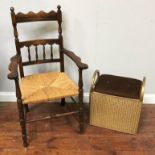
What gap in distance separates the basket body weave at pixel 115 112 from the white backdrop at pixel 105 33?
1.48 ft

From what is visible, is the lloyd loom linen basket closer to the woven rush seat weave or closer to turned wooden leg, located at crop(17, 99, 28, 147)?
the woven rush seat weave

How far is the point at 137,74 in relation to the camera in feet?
7.82

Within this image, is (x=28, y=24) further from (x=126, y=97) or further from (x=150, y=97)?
(x=150, y=97)

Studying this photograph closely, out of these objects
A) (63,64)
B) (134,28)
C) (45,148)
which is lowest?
(45,148)

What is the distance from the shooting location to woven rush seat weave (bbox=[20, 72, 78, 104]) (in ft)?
5.95

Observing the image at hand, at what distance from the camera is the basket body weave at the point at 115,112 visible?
1959mm

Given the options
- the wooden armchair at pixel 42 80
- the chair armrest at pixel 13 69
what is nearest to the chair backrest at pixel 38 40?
the wooden armchair at pixel 42 80

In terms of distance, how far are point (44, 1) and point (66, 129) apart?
1141 mm

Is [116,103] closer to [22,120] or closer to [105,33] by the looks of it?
[105,33]

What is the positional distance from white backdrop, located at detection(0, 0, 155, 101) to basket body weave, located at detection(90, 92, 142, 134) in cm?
45

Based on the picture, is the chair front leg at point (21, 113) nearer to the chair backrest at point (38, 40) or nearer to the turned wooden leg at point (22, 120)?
the turned wooden leg at point (22, 120)

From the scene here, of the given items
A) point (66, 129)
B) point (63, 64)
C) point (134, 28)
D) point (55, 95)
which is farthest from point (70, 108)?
point (134, 28)

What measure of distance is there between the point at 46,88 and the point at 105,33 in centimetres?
75

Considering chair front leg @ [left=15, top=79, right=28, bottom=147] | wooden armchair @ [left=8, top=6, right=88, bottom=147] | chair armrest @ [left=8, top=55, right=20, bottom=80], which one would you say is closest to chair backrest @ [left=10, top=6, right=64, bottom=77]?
wooden armchair @ [left=8, top=6, right=88, bottom=147]
